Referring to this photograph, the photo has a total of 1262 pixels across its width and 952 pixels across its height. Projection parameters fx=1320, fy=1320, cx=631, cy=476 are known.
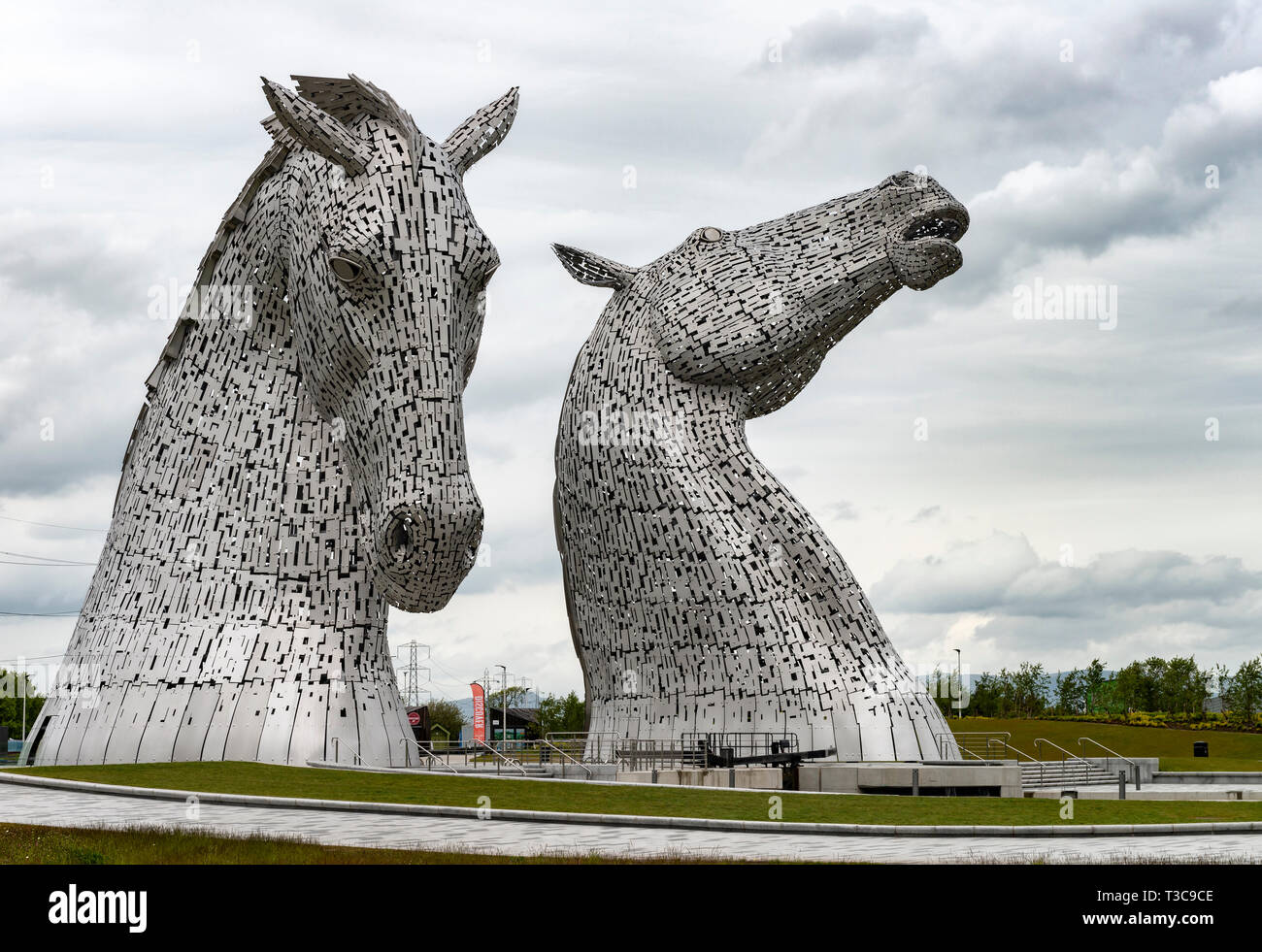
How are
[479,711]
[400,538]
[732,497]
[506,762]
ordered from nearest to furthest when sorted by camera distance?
[400,538] < [506,762] < [732,497] < [479,711]

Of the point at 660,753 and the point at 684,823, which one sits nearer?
the point at 684,823

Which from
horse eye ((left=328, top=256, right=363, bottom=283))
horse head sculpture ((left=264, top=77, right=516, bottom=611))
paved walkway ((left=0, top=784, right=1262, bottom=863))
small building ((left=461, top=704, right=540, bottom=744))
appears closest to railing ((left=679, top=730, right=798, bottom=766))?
paved walkway ((left=0, top=784, right=1262, bottom=863))

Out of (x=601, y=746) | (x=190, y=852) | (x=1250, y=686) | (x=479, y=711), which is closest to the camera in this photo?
(x=190, y=852)

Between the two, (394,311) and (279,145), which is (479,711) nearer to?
(279,145)

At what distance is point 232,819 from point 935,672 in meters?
66.4

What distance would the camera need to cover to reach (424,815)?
34.6 ft

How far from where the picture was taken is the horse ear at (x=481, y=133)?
11352 millimetres

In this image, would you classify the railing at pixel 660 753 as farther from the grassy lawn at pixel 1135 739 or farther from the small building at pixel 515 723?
the small building at pixel 515 723

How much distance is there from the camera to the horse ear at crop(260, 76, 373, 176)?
34.0 ft

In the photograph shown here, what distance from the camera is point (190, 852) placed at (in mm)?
7371

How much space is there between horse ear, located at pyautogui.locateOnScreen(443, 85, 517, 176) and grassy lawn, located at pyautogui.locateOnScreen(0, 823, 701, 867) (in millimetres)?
5893

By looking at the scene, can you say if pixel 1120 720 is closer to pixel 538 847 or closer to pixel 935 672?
pixel 935 672

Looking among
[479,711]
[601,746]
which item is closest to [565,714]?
[479,711]

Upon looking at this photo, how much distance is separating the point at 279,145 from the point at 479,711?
2745 cm
